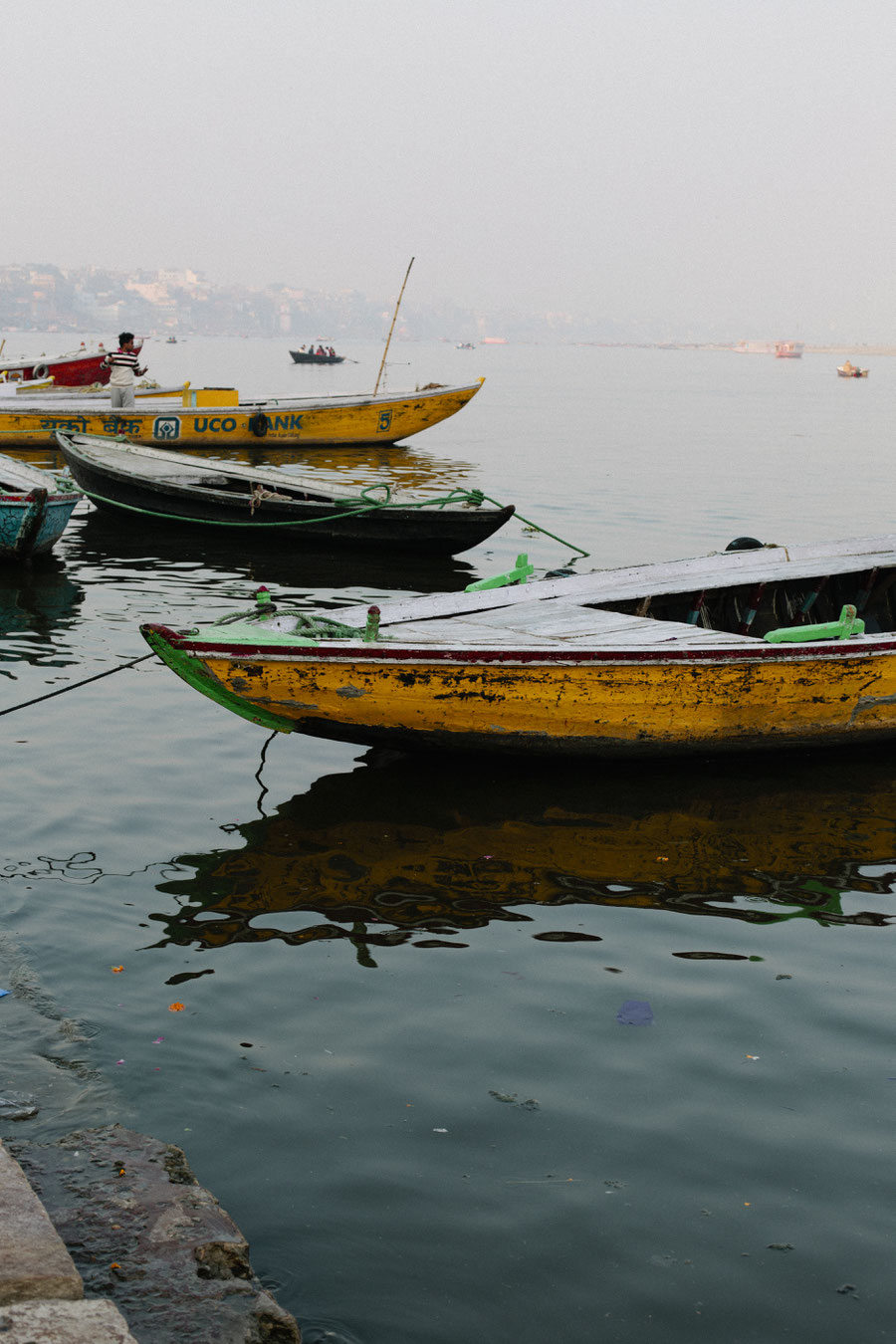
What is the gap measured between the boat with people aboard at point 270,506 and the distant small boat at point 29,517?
3.66ft

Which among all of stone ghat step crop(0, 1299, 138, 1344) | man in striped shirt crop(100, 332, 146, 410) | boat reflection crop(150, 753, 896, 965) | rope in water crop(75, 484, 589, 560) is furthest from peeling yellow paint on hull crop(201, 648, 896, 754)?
man in striped shirt crop(100, 332, 146, 410)

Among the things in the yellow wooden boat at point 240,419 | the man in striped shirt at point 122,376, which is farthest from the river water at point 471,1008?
the yellow wooden boat at point 240,419

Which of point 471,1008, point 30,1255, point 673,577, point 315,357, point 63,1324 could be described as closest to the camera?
point 63,1324

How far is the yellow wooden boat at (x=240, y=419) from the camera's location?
24.8m

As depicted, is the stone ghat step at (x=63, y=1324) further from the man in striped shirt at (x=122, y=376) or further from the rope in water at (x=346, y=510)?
the man in striped shirt at (x=122, y=376)

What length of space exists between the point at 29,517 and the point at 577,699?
851 centimetres

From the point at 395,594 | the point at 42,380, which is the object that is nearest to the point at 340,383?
the point at 42,380

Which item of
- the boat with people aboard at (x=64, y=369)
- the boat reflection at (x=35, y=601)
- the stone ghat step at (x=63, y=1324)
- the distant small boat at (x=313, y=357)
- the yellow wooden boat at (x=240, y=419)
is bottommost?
the stone ghat step at (x=63, y=1324)

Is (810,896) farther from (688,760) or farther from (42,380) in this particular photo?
(42,380)

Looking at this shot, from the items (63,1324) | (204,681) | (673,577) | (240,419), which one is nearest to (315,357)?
(240,419)

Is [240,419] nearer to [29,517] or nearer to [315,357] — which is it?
[29,517]

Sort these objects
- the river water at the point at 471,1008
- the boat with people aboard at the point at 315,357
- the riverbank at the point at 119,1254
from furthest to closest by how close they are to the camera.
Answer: the boat with people aboard at the point at 315,357, the river water at the point at 471,1008, the riverbank at the point at 119,1254

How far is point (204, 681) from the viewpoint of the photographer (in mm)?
7504

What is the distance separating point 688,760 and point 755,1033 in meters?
3.45
